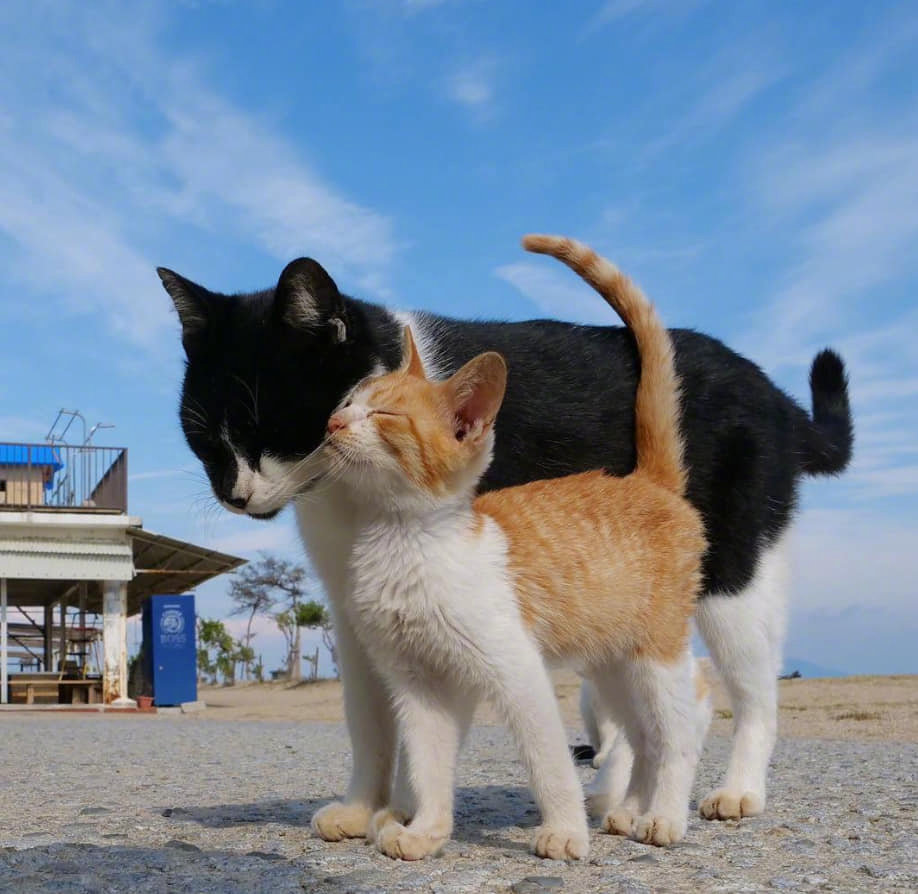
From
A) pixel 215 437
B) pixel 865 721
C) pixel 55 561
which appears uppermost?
pixel 55 561

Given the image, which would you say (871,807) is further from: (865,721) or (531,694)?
(865,721)

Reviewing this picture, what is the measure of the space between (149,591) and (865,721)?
21134mm

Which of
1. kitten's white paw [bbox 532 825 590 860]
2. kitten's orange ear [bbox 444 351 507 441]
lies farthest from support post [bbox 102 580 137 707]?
kitten's orange ear [bbox 444 351 507 441]

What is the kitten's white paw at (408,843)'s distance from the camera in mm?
3514

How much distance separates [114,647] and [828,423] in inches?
769

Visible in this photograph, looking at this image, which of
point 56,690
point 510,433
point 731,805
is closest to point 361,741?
point 510,433

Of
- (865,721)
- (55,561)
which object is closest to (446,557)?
(865,721)

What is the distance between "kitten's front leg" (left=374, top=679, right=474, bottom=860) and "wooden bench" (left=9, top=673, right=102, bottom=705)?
2150 centimetres

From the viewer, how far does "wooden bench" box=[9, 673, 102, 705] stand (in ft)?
77.0

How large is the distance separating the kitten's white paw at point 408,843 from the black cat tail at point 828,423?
3.04 m

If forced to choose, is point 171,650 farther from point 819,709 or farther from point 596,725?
point 596,725

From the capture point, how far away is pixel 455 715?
370 cm

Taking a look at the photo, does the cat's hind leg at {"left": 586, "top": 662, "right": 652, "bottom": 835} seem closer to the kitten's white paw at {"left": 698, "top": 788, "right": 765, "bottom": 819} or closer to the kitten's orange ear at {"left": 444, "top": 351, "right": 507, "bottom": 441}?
the kitten's white paw at {"left": 698, "top": 788, "right": 765, "bottom": 819}

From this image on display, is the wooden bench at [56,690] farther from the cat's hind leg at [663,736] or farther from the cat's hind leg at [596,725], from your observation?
the cat's hind leg at [663,736]
